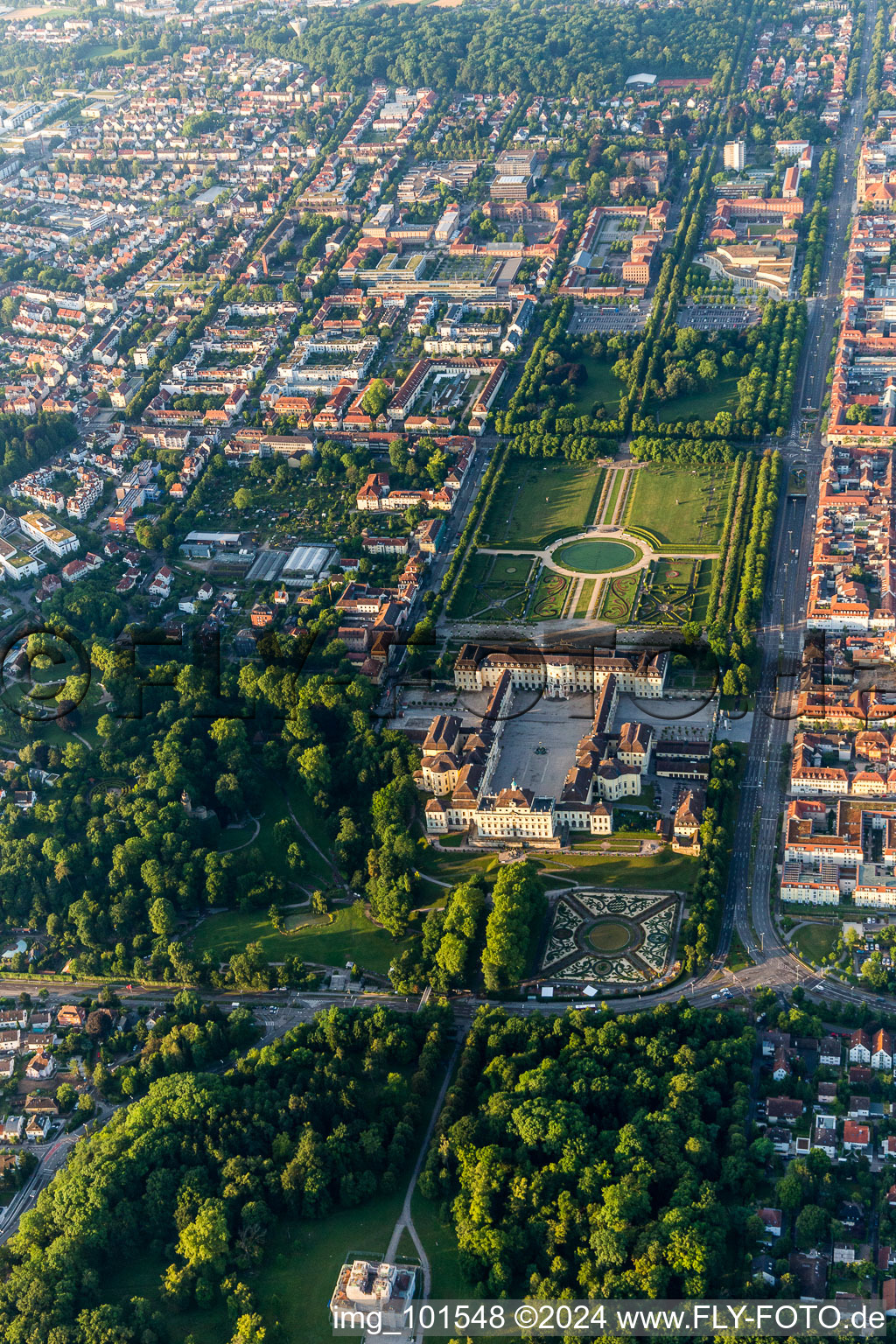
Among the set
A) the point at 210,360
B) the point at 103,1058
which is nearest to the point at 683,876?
the point at 103,1058

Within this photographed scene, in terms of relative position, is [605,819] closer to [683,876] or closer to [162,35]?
[683,876]

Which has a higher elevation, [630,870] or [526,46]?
[526,46]

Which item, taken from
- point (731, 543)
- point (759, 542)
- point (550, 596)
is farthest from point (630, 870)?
point (731, 543)

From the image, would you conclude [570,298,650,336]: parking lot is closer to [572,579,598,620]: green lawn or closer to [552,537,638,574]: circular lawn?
[552,537,638,574]: circular lawn

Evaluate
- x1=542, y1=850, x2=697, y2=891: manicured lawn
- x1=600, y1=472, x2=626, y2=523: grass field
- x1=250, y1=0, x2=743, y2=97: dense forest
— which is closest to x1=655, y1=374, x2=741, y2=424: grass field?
x1=600, y1=472, x2=626, y2=523: grass field

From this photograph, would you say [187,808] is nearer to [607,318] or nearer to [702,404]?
[702,404]

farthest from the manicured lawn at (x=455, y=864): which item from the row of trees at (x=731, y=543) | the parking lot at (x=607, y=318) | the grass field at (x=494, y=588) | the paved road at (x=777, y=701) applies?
the parking lot at (x=607, y=318)
